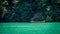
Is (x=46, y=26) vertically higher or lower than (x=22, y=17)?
higher

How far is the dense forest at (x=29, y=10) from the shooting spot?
309 inches

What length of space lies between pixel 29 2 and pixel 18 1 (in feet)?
2.01

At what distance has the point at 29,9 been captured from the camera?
834 centimetres

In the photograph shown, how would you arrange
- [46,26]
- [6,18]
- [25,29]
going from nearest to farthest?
1. [25,29]
2. [46,26]
3. [6,18]

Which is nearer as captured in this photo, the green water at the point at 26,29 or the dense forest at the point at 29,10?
the green water at the point at 26,29

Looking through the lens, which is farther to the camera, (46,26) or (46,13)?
(46,13)

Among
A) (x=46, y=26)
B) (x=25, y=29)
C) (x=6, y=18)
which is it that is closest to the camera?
(x=25, y=29)

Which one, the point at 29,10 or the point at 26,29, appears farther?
the point at 29,10

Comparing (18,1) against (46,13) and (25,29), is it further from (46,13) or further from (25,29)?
(25,29)

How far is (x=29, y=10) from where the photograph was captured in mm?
8375

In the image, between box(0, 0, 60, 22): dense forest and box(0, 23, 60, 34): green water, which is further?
box(0, 0, 60, 22): dense forest

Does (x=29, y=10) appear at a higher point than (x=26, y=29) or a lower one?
lower

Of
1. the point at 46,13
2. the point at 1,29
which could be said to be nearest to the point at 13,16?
the point at 46,13

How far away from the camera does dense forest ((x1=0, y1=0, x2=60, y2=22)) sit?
25.7 ft
